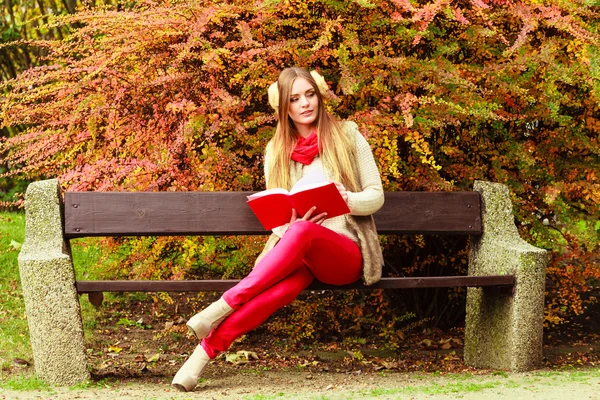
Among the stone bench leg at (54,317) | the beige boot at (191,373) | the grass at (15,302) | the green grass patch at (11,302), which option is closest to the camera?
the beige boot at (191,373)

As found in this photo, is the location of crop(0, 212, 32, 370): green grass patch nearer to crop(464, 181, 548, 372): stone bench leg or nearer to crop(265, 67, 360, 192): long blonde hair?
crop(265, 67, 360, 192): long blonde hair

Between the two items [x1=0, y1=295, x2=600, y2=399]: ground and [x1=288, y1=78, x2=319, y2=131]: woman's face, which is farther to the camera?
[x1=288, y1=78, x2=319, y2=131]: woman's face

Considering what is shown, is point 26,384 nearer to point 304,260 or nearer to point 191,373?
point 191,373

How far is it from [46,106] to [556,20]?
3.10 m

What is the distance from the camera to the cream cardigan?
13.4 feet

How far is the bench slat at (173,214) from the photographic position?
4363 mm

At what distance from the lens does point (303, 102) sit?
4.16 meters

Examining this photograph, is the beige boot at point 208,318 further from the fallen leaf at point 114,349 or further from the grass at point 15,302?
the fallen leaf at point 114,349

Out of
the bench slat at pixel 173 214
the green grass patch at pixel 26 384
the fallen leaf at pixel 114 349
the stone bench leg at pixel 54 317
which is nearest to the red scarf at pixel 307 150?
the bench slat at pixel 173 214

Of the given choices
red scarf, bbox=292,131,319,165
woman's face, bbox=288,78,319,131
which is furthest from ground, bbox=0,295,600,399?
woman's face, bbox=288,78,319,131

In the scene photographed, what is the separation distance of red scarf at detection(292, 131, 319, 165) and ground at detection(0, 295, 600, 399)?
1.16 m

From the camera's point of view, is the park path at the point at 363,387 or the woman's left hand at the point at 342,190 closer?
the park path at the point at 363,387

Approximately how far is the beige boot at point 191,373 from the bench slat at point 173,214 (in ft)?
2.70

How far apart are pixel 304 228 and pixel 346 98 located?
4.01 feet
